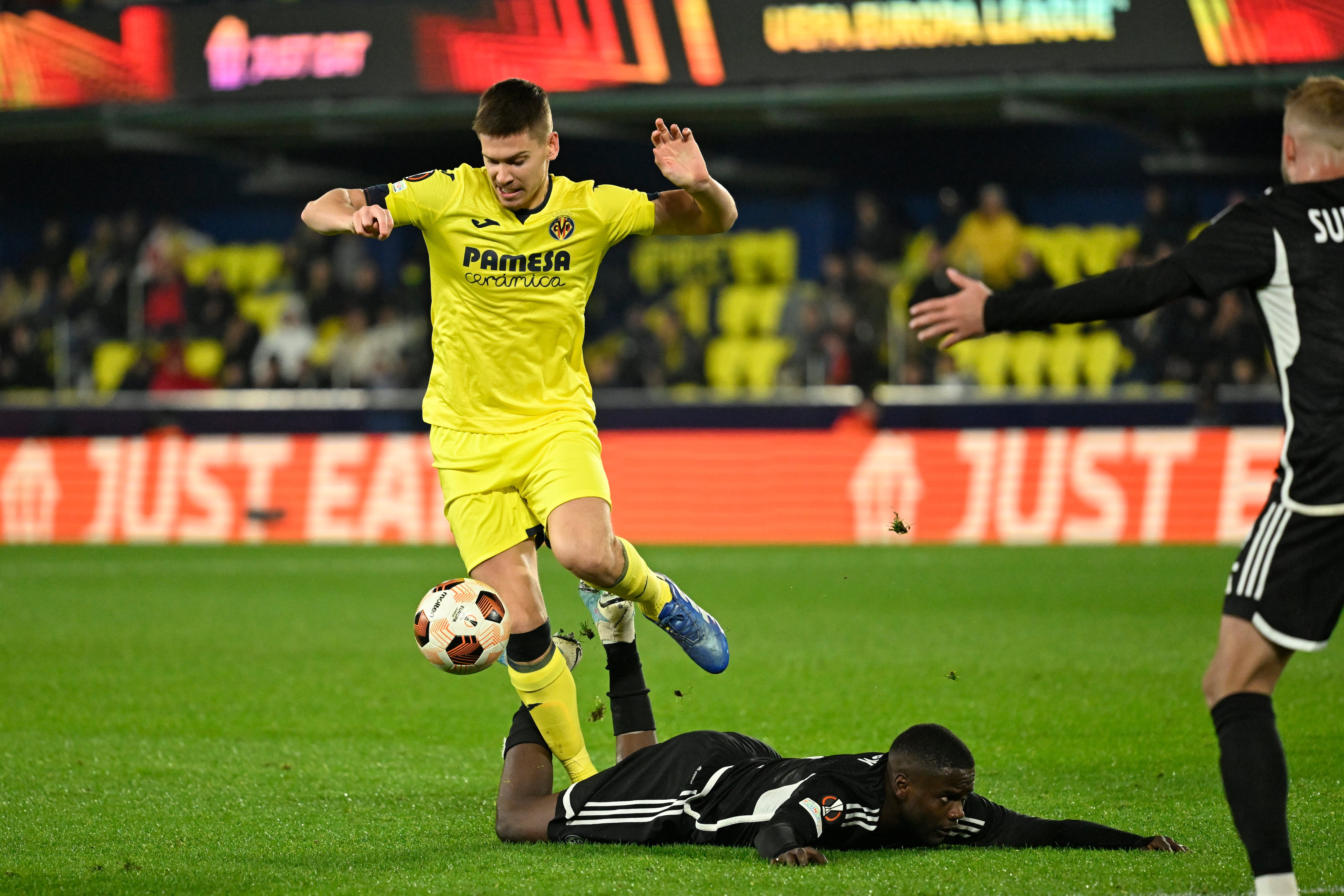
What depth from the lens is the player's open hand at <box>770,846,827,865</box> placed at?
14.6ft

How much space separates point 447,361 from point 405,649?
4.51m

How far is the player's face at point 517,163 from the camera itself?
5340 mm

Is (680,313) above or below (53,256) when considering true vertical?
below

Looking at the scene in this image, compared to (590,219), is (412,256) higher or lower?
higher

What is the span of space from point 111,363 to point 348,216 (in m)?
17.3

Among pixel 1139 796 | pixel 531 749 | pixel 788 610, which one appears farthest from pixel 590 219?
pixel 788 610

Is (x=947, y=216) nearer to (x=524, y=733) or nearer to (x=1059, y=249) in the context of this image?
(x=1059, y=249)

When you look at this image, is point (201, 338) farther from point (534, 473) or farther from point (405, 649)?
point (534, 473)

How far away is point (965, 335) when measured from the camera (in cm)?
382

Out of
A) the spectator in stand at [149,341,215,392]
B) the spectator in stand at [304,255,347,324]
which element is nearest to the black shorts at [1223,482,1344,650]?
the spectator in stand at [304,255,347,324]

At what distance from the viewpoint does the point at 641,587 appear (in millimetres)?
5535

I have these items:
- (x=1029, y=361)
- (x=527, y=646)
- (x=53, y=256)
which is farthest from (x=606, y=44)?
(x=527, y=646)

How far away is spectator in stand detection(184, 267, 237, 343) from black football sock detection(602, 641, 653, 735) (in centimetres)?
1613

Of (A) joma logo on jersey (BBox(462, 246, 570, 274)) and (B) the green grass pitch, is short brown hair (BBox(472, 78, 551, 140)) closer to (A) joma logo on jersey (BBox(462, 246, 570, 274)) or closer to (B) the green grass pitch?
(A) joma logo on jersey (BBox(462, 246, 570, 274))
